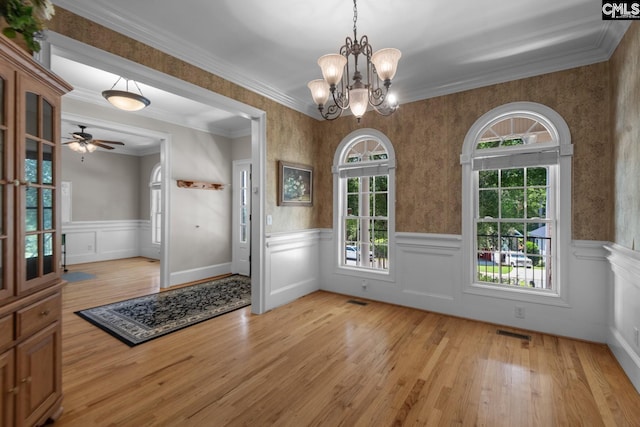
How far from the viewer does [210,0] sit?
7.36ft

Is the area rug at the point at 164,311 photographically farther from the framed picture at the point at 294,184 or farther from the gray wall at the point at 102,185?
the gray wall at the point at 102,185

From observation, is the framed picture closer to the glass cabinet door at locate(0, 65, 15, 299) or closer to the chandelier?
the chandelier

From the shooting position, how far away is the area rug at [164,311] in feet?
10.5

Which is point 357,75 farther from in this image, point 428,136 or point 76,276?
point 76,276

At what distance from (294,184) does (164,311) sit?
7.89 ft

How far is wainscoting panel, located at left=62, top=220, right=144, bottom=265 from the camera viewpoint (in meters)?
6.94

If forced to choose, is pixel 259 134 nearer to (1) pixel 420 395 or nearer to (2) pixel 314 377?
(2) pixel 314 377

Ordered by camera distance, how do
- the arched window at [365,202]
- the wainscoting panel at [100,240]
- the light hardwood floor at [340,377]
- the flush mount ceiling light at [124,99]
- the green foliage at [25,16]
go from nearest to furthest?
the green foliage at [25,16] → the light hardwood floor at [340,377] → the flush mount ceiling light at [124,99] → the arched window at [365,202] → the wainscoting panel at [100,240]

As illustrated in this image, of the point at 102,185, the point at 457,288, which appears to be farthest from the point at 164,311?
the point at 102,185

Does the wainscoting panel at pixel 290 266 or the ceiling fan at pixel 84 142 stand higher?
the ceiling fan at pixel 84 142

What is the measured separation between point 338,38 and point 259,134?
155cm

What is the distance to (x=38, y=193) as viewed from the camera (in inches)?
68.4

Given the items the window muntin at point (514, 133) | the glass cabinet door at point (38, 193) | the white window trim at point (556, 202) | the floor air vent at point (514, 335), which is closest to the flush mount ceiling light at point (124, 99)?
the glass cabinet door at point (38, 193)

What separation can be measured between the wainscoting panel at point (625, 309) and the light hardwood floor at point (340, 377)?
130mm
